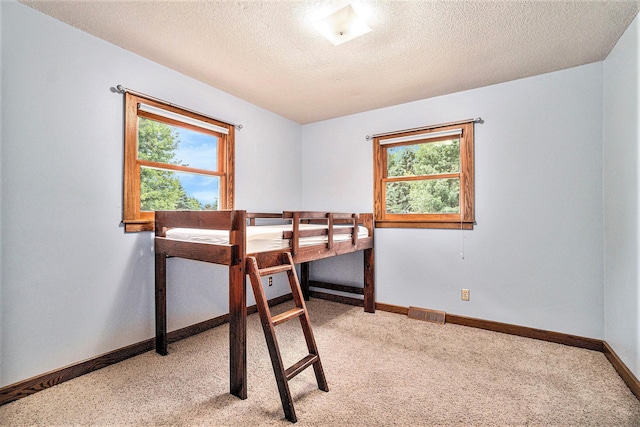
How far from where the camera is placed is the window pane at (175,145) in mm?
2424

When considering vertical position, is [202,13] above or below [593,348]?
above

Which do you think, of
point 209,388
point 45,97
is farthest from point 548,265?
point 45,97

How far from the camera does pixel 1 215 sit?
5.51 ft

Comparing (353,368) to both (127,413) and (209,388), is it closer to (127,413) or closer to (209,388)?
(209,388)

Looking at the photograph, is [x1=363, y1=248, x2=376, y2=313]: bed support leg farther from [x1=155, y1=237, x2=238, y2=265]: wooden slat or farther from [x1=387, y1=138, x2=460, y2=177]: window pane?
[x1=155, y1=237, x2=238, y2=265]: wooden slat

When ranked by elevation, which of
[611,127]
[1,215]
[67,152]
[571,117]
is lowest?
[1,215]

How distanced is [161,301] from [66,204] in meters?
0.93

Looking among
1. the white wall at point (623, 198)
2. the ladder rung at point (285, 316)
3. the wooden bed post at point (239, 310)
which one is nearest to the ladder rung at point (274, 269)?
the wooden bed post at point (239, 310)

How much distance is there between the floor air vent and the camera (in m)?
2.98

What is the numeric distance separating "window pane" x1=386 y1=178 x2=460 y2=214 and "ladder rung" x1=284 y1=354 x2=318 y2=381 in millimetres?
2036

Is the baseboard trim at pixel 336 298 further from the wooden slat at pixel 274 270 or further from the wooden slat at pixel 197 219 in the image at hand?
the wooden slat at pixel 197 219

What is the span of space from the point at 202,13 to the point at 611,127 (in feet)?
9.76

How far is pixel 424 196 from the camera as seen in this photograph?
3207mm

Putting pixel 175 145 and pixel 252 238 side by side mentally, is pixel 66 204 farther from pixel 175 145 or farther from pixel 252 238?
pixel 252 238
